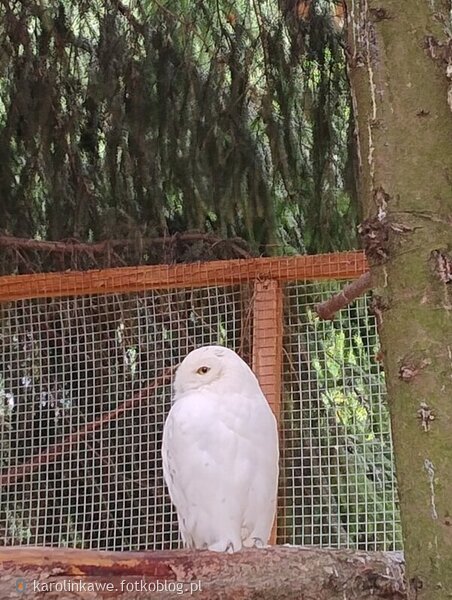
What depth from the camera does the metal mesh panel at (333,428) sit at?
2109mm

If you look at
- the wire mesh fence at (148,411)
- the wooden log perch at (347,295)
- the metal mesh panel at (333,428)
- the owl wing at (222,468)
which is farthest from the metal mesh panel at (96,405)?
the wooden log perch at (347,295)

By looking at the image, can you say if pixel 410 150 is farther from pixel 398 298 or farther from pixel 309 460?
pixel 309 460

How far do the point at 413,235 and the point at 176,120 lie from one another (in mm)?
1800

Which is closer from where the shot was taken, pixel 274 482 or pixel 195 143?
pixel 274 482

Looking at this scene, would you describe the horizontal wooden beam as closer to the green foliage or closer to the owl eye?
the owl eye

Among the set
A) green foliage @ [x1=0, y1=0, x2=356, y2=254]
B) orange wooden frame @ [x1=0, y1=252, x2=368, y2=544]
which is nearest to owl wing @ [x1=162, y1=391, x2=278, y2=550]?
orange wooden frame @ [x1=0, y1=252, x2=368, y2=544]

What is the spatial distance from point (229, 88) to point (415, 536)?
192 cm

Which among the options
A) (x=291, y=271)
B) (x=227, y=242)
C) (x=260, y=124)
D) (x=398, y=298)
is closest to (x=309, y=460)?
(x=291, y=271)

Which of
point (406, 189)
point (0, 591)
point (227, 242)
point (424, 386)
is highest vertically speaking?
point (227, 242)

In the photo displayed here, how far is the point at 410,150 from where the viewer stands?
2.80ft

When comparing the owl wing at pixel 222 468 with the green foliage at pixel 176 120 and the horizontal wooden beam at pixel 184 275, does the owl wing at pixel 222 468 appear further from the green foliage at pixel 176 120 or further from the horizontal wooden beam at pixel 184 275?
the green foliage at pixel 176 120

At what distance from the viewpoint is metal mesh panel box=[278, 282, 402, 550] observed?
211cm

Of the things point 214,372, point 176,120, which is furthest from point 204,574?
point 176,120

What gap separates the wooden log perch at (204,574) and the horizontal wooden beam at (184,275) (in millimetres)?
839
